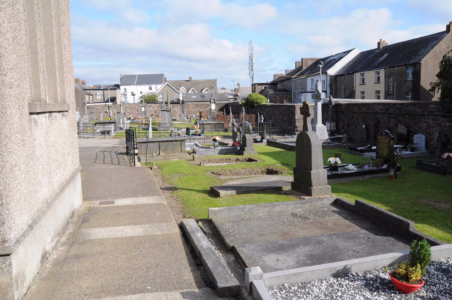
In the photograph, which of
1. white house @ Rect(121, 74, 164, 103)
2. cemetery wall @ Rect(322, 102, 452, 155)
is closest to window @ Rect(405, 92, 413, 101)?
cemetery wall @ Rect(322, 102, 452, 155)

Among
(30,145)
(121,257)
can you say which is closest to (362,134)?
(121,257)

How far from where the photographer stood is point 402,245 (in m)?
5.96

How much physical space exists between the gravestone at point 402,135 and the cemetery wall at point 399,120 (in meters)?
0.16

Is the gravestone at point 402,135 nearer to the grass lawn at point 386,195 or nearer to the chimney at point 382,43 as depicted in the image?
the grass lawn at point 386,195

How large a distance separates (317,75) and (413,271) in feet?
138

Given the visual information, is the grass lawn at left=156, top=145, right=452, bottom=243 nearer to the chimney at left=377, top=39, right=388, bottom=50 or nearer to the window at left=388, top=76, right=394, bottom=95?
the window at left=388, top=76, right=394, bottom=95

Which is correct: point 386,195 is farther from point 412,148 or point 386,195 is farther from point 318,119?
point 318,119

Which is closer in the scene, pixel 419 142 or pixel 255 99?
pixel 419 142

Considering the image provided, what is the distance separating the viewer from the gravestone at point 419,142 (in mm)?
17469

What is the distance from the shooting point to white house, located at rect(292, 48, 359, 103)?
42.5 meters

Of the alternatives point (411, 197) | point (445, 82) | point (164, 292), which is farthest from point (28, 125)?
point (445, 82)

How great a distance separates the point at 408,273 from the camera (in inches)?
176

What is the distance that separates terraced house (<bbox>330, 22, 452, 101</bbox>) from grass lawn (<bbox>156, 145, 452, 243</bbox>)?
20.1 meters

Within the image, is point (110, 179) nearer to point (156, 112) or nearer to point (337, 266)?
point (337, 266)
